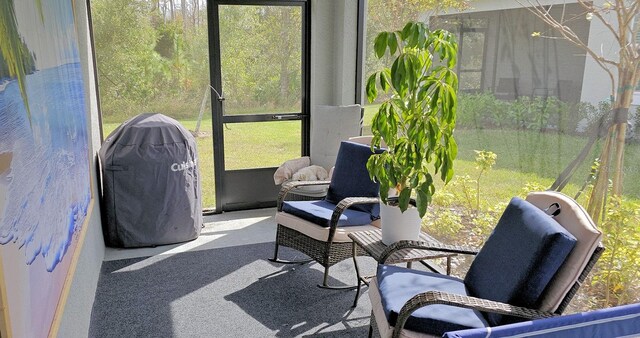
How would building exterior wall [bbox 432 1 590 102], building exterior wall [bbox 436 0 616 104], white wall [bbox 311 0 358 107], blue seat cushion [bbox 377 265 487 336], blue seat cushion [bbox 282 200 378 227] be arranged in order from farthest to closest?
white wall [bbox 311 0 358 107], blue seat cushion [bbox 282 200 378 227], building exterior wall [bbox 432 1 590 102], building exterior wall [bbox 436 0 616 104], blue seat cushion [bbox 377 265 487 336]

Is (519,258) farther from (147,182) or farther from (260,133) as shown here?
(260,133)

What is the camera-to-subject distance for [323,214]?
3246 mm

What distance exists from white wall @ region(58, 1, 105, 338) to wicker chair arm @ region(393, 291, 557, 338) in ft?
4.21

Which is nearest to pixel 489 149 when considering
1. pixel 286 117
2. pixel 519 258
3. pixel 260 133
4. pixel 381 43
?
pixel 381 43

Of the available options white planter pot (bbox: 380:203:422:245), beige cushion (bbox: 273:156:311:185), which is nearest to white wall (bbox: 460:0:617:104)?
white planter pot (bbox: 380:203:422:245)

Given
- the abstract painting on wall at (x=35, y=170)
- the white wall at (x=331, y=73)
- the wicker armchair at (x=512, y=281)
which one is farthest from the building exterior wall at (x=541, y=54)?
the abstract painting on wall at (x=35, y=170)

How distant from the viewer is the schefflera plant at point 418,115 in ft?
8.34

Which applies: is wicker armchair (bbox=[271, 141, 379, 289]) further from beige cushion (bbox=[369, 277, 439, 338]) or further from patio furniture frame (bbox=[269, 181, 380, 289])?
beige cushion (bbox=[369, 277, 439, 338])

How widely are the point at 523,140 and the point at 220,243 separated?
2.48m

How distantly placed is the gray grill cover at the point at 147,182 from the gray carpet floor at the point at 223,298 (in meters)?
0.27

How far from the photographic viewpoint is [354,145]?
3.53 meters

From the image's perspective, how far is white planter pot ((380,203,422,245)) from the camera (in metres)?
2.72

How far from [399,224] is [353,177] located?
797 mm

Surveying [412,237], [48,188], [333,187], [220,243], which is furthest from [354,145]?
[48,188]
